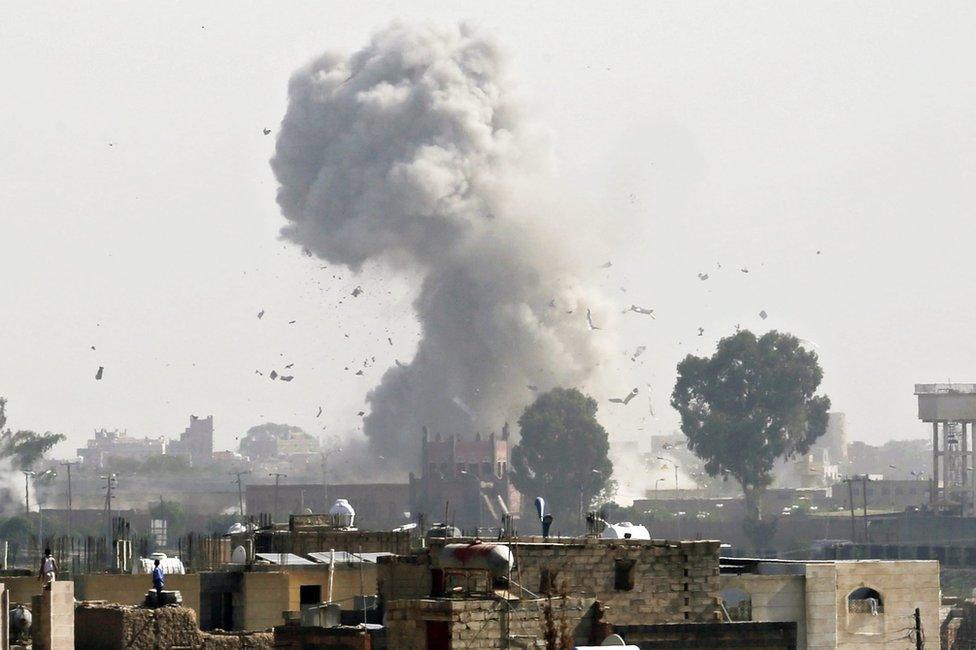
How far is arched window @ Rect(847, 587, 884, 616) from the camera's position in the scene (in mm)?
27000

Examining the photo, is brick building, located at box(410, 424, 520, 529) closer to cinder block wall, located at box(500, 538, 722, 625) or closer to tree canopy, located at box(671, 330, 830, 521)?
tree canopy, located at box(671, 330, 830, 521)

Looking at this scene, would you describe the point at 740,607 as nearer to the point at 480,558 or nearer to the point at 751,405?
the point at 480,558

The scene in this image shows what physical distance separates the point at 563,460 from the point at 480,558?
92.3 meters

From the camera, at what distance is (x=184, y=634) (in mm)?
20422

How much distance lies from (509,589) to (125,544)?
17.2 meters

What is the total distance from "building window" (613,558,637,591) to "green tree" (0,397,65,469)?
96.2 meters

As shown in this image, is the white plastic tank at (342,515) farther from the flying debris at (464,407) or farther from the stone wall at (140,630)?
the flying debris at (464,407)

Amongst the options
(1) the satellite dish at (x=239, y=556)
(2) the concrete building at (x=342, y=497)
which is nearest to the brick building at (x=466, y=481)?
(2) the concrete building at (x=342, y=497)

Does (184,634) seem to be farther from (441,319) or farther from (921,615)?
(441,319)

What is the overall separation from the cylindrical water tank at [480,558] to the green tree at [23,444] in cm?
9862

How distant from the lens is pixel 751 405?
363 feet

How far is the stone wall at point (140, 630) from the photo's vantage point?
1998cm

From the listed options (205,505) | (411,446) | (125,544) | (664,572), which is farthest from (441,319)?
(664,572)

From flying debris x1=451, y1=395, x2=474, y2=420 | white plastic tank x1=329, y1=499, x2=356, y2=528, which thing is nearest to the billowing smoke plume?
flying debris x1=451, y1=395, x2=474, y2=420
